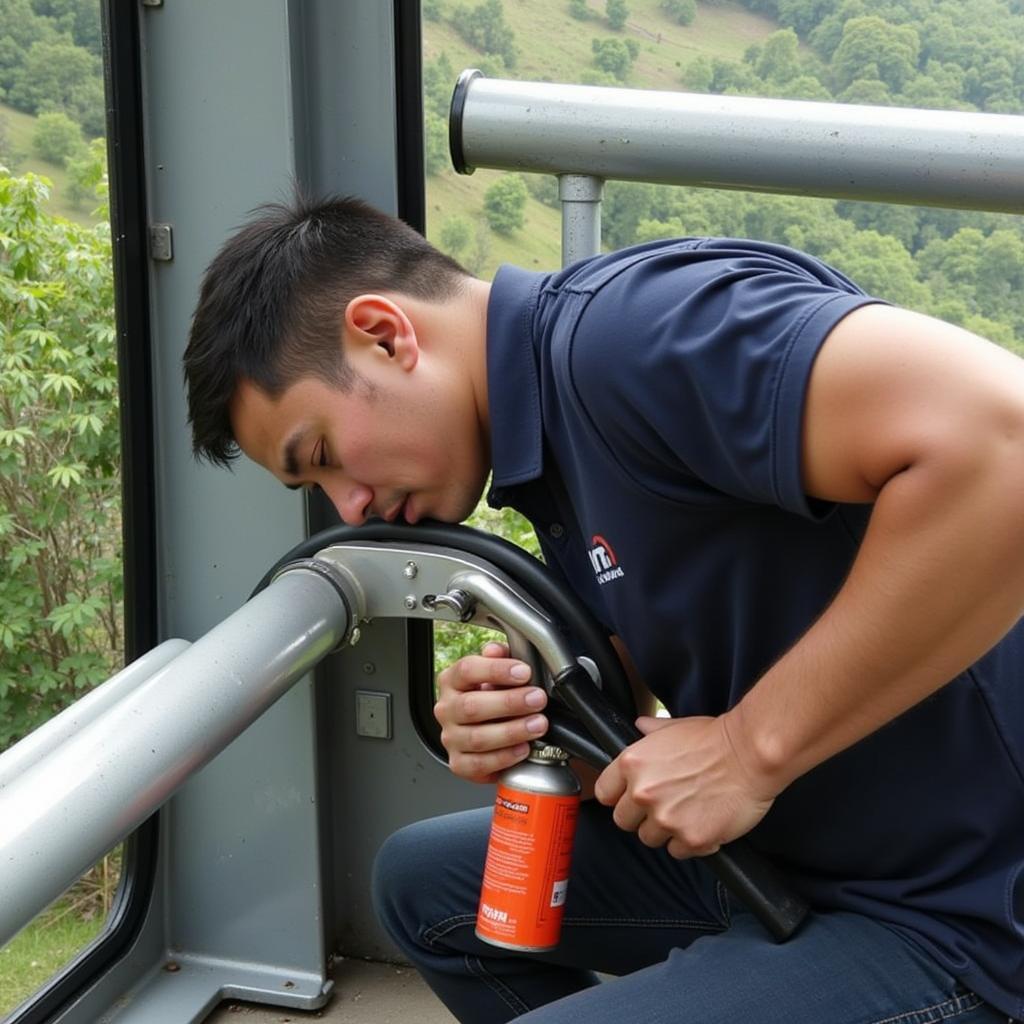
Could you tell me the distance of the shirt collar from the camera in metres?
1.47

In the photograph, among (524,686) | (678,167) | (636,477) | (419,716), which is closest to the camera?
(636,477)

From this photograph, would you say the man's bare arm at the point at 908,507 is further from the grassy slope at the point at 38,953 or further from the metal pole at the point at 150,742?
the grassy slope at the point at 38,953

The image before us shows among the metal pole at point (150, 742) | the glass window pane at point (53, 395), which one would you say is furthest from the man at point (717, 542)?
the glass window pane at point (53, 395)

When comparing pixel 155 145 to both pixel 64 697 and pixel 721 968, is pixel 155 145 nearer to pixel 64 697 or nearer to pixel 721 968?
pixel 64 697

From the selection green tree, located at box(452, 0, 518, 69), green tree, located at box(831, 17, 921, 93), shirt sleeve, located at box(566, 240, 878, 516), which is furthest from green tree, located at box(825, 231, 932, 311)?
shirt sleeve, located at box(566, 240, 878, 516)

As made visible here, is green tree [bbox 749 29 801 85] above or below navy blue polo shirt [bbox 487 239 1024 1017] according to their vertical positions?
above

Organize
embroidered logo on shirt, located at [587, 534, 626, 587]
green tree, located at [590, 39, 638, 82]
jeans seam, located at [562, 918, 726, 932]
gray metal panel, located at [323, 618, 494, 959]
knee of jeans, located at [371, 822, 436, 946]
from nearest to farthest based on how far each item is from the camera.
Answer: embroidered logo on shirt, located at [587, 534, 626, 587] < jeans seam, located at [562, 918, 726, 932] < knee of jeans, located at [371, 822, 436, 946] < green tree, located at [590, 39, 638, 82] < gray metal panel, located at [323, 618, 494, 959]

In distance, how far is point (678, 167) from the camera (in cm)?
183

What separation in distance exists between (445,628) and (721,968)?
1.10m

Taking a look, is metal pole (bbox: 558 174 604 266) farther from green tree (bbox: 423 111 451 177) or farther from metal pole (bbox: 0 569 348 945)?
metal pole (bbox: 0 569 348 945)

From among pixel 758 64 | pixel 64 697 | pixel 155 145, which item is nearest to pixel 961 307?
pixel 758 64

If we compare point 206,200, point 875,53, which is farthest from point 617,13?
point 206,200

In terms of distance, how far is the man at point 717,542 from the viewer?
118cm

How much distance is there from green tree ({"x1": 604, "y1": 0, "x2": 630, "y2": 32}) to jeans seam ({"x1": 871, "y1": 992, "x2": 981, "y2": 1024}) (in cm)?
149
